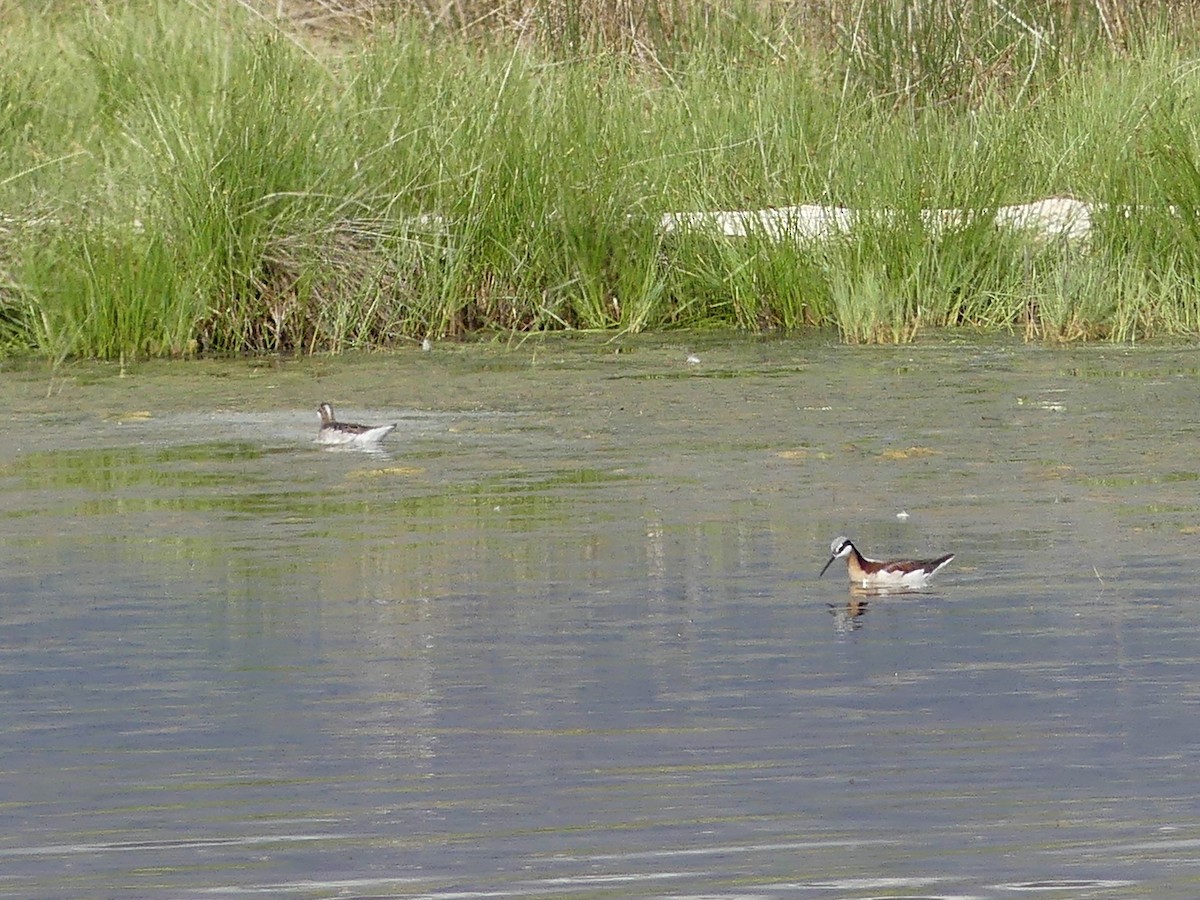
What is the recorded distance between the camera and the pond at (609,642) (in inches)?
161

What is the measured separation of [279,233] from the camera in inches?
464

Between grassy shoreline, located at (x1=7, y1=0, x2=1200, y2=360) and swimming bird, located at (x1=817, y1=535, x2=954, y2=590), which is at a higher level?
grassy shoreline, located at (x1=7, y1=0, x2=1200, y2=360)

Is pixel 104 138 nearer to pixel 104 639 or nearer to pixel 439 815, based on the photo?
pixel 104 639

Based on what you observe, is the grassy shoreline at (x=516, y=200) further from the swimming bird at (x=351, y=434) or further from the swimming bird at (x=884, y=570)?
the swimming bird at (x=884, y=570)

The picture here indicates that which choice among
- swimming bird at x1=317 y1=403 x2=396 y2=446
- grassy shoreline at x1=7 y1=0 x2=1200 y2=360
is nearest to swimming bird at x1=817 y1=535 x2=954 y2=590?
swimming bird at x1=317 y1=403 x2=396 y2=446

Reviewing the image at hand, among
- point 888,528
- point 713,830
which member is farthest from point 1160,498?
point 713,830

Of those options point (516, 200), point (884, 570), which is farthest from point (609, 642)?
point (516, 200)

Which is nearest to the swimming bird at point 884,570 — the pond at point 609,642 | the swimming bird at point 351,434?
the pond at point 609,642

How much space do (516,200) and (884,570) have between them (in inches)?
249

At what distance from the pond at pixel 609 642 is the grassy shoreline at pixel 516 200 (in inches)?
45.9

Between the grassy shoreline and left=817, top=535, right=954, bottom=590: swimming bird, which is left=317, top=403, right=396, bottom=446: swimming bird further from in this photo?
left=817, top=535, right=954, bottom=590: swimming bird

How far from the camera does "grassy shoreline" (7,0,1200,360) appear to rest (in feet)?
37.8

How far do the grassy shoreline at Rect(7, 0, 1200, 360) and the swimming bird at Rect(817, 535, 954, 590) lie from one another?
5.13 meters

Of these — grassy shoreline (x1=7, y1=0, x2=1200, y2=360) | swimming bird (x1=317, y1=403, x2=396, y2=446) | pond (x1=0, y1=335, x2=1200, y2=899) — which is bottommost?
pond (x1=0, y1=335, x2=1200, y2=899)
